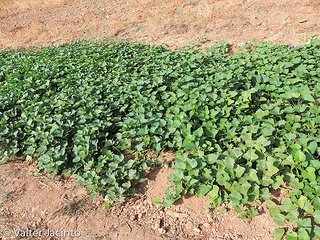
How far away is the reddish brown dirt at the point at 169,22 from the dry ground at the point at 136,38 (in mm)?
19

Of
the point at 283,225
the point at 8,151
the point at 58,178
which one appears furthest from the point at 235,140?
the point at 8,151

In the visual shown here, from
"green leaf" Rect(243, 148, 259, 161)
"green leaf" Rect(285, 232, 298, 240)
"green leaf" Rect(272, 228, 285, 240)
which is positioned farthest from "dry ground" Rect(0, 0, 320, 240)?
"green leaf" Rect(243, 148, 259, 161)

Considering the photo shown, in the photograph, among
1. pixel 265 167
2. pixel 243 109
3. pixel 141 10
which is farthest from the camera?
pixel 141 10

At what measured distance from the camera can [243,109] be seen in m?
3.72

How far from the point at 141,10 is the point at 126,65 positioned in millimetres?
4046

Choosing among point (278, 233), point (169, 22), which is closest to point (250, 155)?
point (278, 233)

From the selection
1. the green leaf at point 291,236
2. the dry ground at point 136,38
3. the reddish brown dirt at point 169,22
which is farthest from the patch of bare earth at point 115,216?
the reddish brown dirt at point 169,22

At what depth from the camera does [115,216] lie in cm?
300

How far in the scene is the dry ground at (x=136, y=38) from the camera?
112 inches

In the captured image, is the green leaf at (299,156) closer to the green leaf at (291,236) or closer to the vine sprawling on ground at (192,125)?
the vine sprawling on ground at (192,125)

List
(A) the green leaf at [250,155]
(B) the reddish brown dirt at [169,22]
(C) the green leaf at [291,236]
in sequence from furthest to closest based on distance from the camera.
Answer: (B) the reddish brown dirt at [169,22] → (A) the green leaf at [250,155] → (C) the green leaf at [291,236]

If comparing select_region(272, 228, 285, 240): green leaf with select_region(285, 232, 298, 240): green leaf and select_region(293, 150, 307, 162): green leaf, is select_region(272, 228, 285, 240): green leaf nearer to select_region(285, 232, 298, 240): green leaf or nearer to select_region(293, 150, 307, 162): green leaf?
select_region(285, 232, 298, 240): green leaf

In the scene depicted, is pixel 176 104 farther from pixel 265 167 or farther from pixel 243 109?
pixel 265 167

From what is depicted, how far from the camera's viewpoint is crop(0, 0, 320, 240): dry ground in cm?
284
